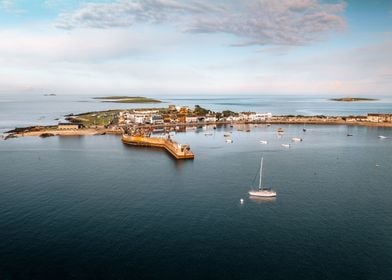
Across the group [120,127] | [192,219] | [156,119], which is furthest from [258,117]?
[192,219]

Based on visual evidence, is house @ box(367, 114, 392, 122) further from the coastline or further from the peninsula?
the coastline

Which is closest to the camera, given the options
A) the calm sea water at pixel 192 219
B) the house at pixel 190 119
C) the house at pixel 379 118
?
the calm sea water at pixel 192 219

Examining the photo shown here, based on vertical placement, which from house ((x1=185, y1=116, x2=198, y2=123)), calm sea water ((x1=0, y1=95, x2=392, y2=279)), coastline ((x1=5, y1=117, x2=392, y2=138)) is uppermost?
house ((x1=185, y1=116, x2=198, y2=123))

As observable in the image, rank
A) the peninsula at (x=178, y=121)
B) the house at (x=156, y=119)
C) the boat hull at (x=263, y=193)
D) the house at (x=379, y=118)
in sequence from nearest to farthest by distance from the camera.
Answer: the boat hull at (x=263, y=193), the peninsula at (x=178, y=121), the house at (x=156, y=119), the house at (x=379, y=118)

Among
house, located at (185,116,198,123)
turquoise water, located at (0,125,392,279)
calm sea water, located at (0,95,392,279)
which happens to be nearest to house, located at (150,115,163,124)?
house, located at (185,116,198,123)

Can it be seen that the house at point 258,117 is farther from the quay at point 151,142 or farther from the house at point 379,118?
the quay at point 151,142

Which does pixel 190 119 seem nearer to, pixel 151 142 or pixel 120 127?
pixel 120 127

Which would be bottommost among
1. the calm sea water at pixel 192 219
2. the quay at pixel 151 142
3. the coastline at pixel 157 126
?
the calm sea water at pixel 192 219

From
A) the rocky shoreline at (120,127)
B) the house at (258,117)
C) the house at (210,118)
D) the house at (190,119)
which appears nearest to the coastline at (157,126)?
the rocky shoreline at (120,127)
